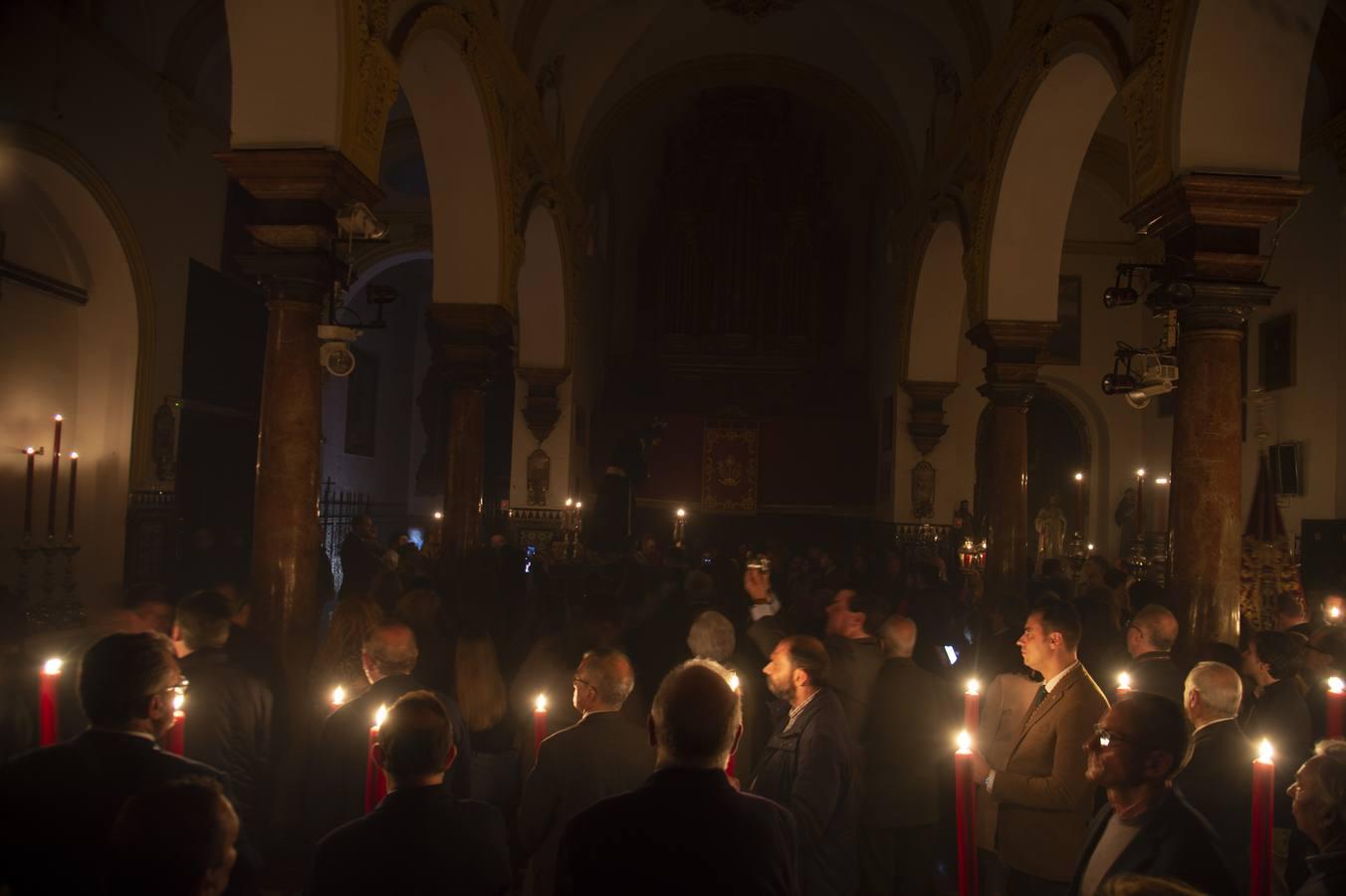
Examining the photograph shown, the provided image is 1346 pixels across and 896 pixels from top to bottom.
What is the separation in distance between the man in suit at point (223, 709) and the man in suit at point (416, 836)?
1655 mm

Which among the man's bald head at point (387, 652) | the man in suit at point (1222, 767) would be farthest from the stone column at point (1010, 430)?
the man's bald head at point (387, 652)

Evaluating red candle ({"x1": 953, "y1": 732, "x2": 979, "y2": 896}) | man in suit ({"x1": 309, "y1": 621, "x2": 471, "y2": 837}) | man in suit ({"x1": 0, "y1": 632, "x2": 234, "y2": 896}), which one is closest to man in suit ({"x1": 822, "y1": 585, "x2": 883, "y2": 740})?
red candle ({"x1": 953, "y1": 732, "x2": 979, "y2": 896})

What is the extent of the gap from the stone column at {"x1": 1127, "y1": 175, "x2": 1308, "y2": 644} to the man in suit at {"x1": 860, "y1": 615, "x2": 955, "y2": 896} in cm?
315

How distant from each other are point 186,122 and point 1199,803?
11539mm

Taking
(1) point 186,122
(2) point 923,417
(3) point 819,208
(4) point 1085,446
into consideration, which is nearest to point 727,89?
(3) point 819,208

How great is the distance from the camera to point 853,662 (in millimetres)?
4285

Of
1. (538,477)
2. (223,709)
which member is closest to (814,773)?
(223,709)

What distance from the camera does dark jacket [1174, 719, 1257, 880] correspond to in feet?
11.4

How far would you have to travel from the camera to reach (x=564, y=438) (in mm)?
16500

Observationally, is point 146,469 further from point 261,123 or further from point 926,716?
point 926,716

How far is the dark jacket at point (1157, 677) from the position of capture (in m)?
4.49

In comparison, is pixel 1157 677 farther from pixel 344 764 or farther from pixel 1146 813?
pixel 344 764

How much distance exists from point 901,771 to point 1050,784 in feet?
2.66

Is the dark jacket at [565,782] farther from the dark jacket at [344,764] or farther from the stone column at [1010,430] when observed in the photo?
the stone column at [1010,430]
